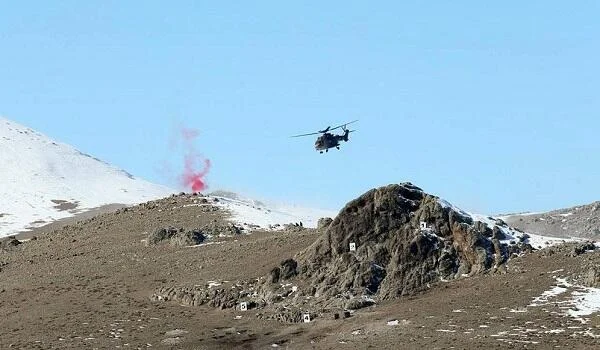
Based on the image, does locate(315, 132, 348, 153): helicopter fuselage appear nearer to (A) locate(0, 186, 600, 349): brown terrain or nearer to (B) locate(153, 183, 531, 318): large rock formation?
(A) locate(0, 186, 600, 349): brown terrain

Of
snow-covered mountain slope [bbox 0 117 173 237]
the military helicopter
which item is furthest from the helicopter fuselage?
snow-covered mountain slope [bbox 0 117 173 237]

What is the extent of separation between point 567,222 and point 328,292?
6995 centimetres

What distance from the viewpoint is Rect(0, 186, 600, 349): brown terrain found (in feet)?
205

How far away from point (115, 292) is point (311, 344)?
2392 centimetres

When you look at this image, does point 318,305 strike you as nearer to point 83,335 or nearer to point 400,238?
point 400,238

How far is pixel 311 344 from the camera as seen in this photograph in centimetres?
6238

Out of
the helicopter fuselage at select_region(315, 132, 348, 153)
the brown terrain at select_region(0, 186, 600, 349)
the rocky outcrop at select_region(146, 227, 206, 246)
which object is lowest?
the brown terrain at select_region(0, 186, 600, 349)

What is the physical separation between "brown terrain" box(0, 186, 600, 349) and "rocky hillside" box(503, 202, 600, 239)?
1892 inches

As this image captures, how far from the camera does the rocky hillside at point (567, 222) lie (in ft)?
426

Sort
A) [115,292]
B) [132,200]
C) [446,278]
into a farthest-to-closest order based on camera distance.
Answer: [132,200], [115,292], [446,278]

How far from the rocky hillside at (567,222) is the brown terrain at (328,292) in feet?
158

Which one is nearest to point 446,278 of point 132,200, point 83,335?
point 83,335

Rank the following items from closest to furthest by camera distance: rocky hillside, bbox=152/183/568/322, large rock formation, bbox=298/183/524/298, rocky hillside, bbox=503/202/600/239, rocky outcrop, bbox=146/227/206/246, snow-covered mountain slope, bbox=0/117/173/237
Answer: rocky hillside, bbox=152/183/568/322
large rock formation, bbox=298/183/524/298
rocky outcrop, bbox=146/227/206/246
rocky hillside, bbox=503/202/600/239
snow-covered mountain slope, bbox=0/117/173/237

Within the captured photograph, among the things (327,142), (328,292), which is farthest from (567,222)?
(328,292)
